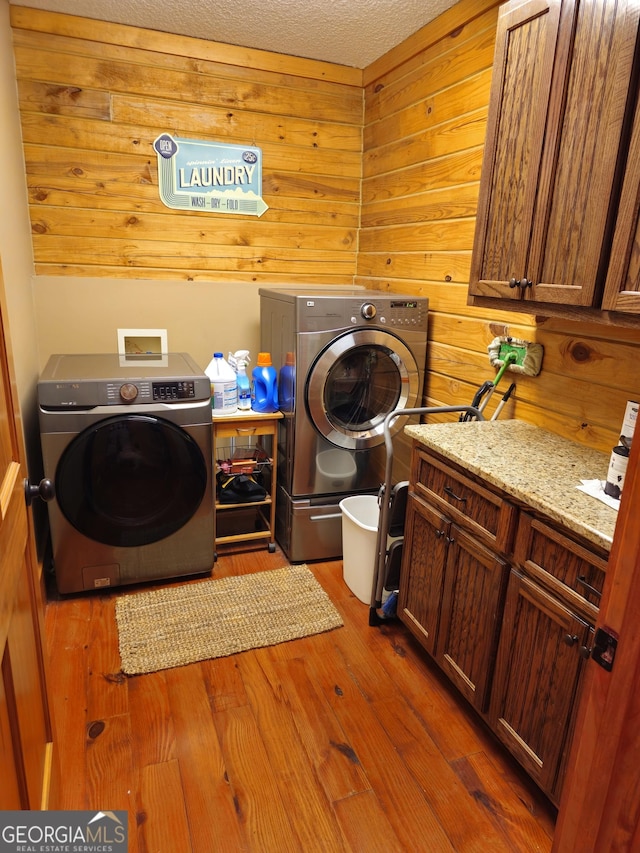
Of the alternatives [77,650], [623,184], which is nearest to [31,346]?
[77,650]

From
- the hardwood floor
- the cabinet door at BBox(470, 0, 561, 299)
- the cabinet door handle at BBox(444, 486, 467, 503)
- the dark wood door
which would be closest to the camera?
the dark wood door

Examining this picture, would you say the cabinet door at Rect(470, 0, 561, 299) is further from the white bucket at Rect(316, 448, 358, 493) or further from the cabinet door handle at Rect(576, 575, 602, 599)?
the white bucket at Rect(316, 448, 358, 493)

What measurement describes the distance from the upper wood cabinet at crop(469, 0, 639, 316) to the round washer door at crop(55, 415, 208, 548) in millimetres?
1417

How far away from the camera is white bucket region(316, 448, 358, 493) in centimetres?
271

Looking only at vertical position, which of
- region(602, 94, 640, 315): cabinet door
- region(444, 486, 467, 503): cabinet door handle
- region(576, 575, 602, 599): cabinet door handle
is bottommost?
region(576, 575, 602, 599): cabinet door handle

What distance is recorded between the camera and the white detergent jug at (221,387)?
262 centimetres

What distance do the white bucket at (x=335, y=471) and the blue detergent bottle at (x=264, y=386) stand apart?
352 millimetres

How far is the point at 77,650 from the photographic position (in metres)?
2.12

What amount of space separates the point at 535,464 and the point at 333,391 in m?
1.18

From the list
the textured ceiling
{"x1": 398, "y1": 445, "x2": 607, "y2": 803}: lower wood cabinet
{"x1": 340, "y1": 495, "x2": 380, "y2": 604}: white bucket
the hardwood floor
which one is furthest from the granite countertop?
the textured ceiling

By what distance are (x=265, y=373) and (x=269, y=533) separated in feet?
2.73

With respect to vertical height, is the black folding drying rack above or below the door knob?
below

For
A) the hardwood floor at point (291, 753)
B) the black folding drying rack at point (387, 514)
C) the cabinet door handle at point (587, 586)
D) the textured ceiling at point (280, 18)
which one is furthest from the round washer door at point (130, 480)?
the textured ceiling at point (280, 18)

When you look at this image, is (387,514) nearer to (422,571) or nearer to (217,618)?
(422,571)
